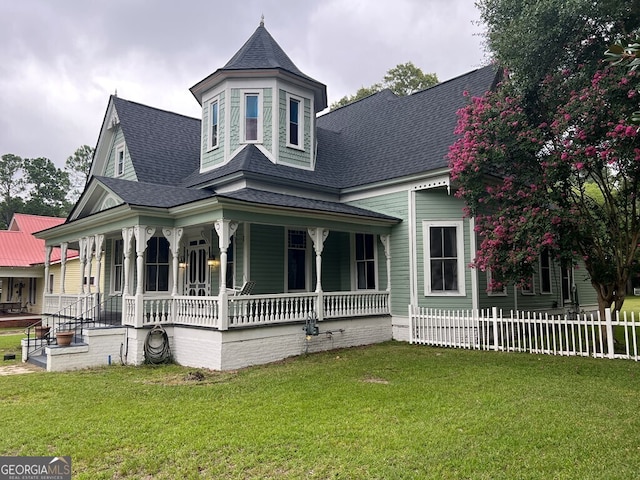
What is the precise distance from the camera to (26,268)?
2577 centimetres

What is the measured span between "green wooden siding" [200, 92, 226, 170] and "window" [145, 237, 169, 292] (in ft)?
9.74

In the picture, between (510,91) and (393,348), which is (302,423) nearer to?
(393,348)

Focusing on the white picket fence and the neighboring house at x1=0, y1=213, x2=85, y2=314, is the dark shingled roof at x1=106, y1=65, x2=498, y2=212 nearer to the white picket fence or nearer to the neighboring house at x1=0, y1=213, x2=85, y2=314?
the white picket fence

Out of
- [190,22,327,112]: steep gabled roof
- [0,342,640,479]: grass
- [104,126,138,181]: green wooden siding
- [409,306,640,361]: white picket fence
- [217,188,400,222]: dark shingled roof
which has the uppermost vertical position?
[190,22,327,112]: steep gabled roof

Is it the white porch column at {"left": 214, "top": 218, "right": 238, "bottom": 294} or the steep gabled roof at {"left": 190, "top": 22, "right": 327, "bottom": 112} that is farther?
the steep gabled roof at {"left": 190, "top": 22, "right": 327, "bottom": 112}

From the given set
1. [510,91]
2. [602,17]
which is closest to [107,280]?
[510,91]

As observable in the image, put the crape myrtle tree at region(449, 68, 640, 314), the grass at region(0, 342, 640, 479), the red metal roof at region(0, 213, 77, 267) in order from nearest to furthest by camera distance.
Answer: the grass at region(0, 342, 640, 479), the crape myrtle tree at region(449, 68, 640, 314), the red metal roof at region(0, 213, 77, 267)

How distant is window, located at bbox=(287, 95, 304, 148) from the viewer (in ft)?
46.2

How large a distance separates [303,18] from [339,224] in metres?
10.5

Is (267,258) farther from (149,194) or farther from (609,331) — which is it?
(609,331)

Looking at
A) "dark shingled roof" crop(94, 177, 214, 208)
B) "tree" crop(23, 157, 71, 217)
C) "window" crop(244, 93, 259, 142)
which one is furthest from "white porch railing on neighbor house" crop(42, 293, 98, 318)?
"tree" crop(23, 157, 71, 217)

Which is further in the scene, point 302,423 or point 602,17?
point 602,17

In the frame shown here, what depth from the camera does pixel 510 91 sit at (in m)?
10.5

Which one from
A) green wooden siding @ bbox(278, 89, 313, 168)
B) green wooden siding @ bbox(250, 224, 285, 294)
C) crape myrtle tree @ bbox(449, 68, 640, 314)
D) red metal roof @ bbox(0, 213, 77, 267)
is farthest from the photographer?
red metal roof @ bbox(0, 213, 77, 267)
